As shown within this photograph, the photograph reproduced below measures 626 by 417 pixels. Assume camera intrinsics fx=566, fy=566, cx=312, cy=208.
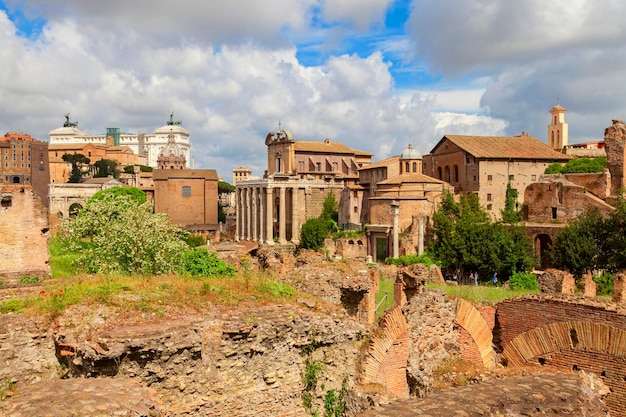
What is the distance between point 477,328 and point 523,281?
56.5ft

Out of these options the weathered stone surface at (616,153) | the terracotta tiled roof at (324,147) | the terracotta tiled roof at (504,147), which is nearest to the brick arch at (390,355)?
the terracotta tiled roof at (504,147)

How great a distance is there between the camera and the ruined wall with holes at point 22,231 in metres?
16.4

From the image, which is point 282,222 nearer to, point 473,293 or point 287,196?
point 287,196

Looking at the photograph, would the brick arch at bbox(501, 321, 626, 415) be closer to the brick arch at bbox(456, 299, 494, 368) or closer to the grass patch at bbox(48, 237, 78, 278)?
the brick arch at bbox(456, 299, 494, 368)

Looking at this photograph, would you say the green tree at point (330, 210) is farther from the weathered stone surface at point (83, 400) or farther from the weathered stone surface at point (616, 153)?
the weathered stone surface at point (83, 400)

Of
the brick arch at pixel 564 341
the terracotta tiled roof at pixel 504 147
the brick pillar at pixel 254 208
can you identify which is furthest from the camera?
the brick pillar at pixel 254 208

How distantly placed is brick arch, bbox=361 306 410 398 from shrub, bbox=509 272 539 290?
17431 mm

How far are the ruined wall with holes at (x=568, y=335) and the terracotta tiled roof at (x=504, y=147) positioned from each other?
1296 inches

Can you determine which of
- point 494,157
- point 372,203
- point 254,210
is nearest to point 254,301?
point 372,203

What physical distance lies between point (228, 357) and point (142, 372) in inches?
46.4

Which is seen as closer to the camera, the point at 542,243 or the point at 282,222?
the point at 542,243

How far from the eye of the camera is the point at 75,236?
2616 centimetres

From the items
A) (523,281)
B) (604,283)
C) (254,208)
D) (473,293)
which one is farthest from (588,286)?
(254,208)

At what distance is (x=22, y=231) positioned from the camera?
16.7 meters
